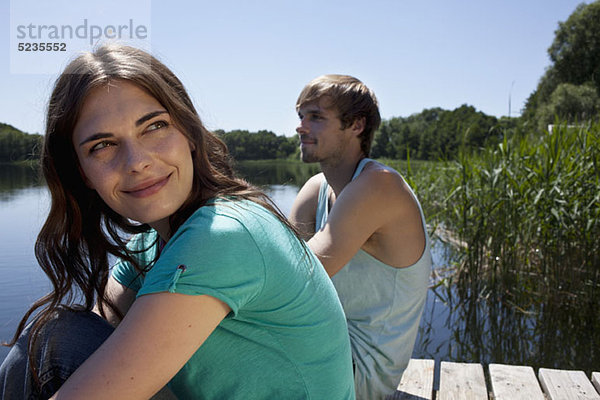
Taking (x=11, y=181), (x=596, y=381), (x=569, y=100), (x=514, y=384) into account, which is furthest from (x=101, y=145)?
(x=569, y=100)

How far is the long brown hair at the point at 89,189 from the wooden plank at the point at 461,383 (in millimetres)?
1236

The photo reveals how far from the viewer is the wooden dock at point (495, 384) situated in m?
1.80

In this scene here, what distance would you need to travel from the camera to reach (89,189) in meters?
1.21

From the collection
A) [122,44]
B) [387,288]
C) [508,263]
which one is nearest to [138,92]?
[122,44]

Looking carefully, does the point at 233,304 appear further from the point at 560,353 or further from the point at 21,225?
the point at 21,225

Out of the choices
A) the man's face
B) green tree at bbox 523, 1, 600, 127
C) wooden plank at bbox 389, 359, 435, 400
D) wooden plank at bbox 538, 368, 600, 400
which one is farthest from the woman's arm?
green tree at bbox 523, 1, 600, 127

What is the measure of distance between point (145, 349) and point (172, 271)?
0.12 meters

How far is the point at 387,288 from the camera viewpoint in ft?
5.31

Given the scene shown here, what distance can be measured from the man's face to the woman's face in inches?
46.1

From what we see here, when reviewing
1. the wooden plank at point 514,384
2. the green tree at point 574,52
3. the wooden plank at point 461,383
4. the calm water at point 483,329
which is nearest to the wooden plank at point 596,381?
the wooden plank at point 514,384

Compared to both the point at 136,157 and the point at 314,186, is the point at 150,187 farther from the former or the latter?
the point at 314,186

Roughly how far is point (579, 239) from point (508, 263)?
540 millimetres

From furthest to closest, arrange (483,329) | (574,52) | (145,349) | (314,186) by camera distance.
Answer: (574,52) → (483,329) → (314,186) → (145,349)

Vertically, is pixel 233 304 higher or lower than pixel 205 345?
higher
